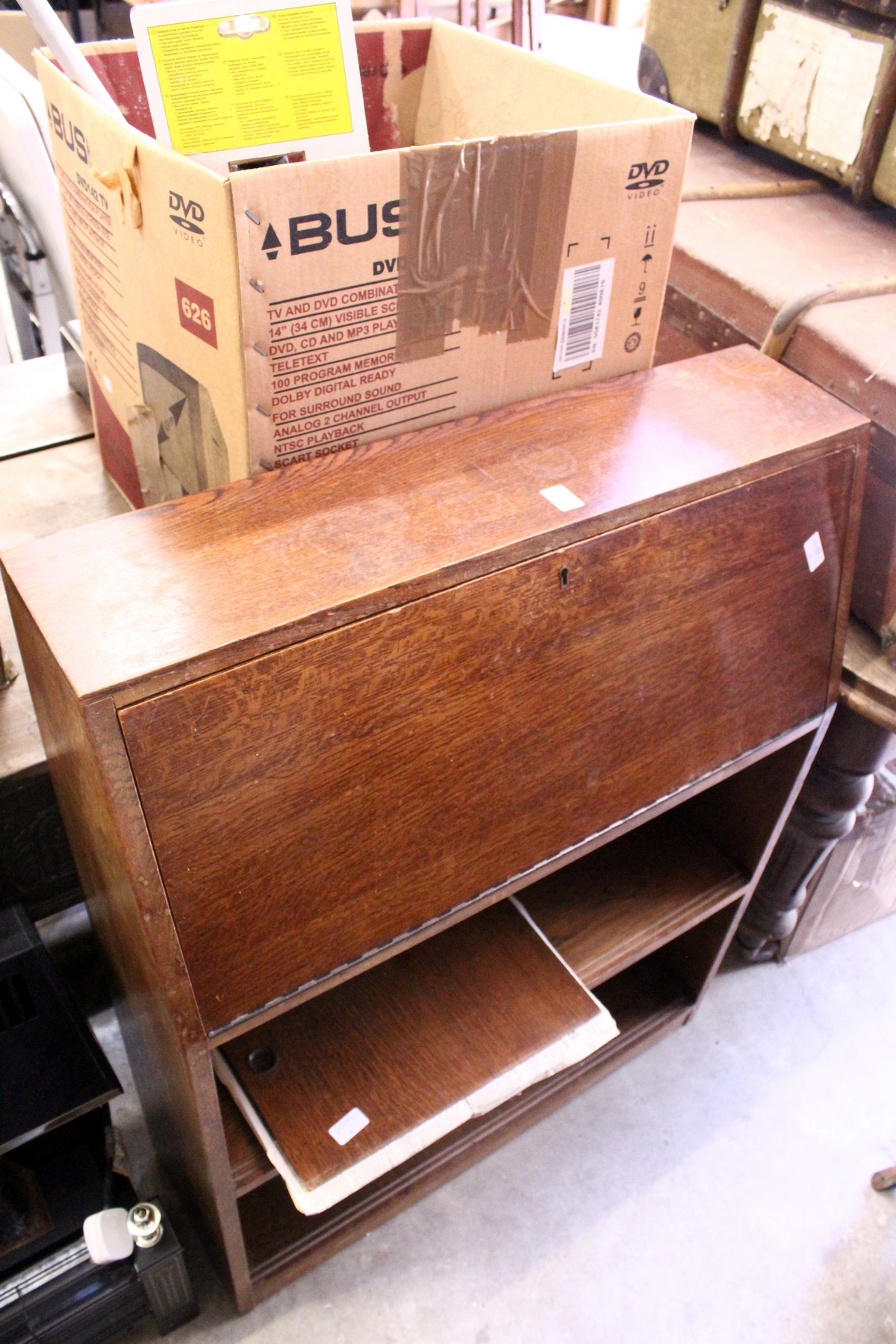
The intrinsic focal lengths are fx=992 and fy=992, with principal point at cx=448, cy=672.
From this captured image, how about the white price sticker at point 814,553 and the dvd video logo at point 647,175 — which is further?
the white price sticker at point 814,553

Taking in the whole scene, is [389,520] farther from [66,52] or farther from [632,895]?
[632,895]

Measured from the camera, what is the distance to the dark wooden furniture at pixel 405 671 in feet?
2.37

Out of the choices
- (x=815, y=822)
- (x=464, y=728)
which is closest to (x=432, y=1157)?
(x=815, y=822)

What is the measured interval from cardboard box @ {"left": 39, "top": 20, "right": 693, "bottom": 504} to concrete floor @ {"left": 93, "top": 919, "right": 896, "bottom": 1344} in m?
1.06

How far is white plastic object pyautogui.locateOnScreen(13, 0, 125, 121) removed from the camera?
81 centimetres

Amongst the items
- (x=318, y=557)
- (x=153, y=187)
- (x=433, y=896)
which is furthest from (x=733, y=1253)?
(x=153, y=187)

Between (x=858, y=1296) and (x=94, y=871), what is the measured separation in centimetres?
117

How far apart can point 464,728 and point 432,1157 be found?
814mm

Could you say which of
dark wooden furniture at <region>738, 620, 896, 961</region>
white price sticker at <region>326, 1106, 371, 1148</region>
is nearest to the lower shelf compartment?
white price sticker at <region>326, 1106, 371, 1148</region>

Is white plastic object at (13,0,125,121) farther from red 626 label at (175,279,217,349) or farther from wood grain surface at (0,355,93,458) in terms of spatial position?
wood grain surface at (0,355,93,458)

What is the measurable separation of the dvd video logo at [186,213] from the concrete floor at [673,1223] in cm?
123

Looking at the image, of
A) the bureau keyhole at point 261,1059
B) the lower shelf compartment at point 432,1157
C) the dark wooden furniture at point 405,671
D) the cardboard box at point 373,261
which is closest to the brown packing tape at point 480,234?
the cardboard box at point 373,261

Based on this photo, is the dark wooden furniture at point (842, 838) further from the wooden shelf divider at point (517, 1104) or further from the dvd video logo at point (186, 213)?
the dvd video logo at point (186, 213)

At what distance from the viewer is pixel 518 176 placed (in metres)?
0.83
